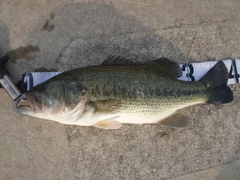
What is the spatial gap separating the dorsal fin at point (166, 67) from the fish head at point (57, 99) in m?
0.75

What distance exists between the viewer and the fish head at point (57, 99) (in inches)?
86.0

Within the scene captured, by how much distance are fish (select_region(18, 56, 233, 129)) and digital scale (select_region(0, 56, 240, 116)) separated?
0.70 ft

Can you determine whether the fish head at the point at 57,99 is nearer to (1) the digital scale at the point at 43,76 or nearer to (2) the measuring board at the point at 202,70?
(1) the digital scale at the point at 43,76

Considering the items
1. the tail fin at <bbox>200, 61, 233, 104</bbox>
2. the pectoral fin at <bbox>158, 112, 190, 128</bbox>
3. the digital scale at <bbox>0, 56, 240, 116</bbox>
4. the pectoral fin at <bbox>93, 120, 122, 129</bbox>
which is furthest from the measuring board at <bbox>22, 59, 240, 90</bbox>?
the pectoral fin at <bbox>93, 120, 122, 129</bbox>

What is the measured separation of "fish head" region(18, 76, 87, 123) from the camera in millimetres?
2186

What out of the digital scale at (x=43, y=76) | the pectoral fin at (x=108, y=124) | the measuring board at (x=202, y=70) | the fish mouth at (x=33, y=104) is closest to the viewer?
the fish mouth at (x=33, y=104)

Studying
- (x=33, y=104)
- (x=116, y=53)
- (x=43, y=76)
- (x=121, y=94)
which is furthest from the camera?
(x=116, y=53)

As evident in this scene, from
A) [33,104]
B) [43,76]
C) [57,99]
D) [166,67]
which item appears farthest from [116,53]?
[33,104]

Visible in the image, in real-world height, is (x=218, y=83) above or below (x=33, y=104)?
below

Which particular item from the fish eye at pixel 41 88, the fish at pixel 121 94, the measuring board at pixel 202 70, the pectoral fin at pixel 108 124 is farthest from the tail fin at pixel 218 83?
the fish eye at pixel 41 88

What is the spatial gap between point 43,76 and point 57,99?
1.85 ft

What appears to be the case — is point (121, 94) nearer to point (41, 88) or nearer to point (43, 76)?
point (41, 88)

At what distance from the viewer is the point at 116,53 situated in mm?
2826

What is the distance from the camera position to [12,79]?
2.69 metres
